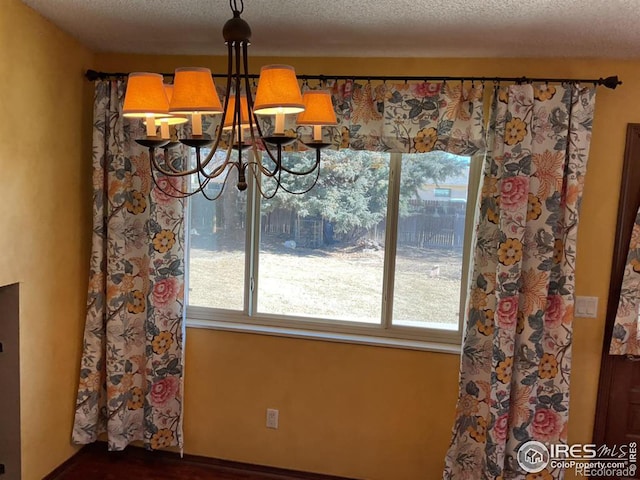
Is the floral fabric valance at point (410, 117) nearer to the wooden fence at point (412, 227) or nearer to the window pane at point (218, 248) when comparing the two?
the wooden fence at point (412, 227)

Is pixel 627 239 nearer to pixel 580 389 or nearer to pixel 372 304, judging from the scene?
pixel 580 389

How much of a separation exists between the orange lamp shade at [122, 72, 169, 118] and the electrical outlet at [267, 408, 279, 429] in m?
2.00

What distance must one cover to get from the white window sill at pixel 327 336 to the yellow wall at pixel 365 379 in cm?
4

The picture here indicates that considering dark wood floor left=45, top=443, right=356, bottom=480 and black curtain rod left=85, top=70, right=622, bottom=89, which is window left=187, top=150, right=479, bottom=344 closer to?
black curtain rod left=85, top=70, right=622, bottom=89

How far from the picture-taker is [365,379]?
274cm

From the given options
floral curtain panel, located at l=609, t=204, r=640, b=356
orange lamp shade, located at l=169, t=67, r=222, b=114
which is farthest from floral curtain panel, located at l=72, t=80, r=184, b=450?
floral curtain panel, located at l=609, t=204, r=640, b=356

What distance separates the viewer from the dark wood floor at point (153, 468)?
282cm

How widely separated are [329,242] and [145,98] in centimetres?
159

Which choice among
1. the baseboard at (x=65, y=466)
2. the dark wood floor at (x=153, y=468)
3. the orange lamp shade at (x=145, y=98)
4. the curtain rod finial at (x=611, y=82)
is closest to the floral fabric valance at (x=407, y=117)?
the curtain rod finial at (x=611, y=82)

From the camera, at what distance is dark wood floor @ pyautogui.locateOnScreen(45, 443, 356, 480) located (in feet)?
9.25

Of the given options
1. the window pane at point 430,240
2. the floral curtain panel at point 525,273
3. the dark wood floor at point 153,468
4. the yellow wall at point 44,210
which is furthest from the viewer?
the dark wood floor at point 153,468

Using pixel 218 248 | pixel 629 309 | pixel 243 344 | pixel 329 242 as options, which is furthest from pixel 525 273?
pixel 218 248

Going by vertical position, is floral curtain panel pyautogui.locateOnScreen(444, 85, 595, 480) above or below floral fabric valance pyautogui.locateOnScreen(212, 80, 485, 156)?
below

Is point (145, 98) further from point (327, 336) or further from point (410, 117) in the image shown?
point (327, 336)
